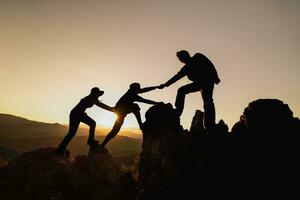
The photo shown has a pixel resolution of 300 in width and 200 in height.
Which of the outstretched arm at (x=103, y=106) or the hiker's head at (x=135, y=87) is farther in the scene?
the outstretched arm at (x=103, y=106)

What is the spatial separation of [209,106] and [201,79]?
1266 mm

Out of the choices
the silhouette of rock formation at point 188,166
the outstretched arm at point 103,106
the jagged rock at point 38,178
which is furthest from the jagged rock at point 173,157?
the jagged rock at point 38,178

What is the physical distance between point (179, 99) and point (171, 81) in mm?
1166

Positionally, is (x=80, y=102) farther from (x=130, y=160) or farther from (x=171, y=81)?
(x=130, y=160)

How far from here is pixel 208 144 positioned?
1383 cm

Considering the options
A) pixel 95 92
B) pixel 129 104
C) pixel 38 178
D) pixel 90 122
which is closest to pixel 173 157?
pixel 129 104

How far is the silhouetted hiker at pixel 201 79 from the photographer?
44.7ft

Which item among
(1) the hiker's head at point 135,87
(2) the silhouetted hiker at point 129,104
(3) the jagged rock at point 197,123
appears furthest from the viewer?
(1) the hiker's head at point 135,87

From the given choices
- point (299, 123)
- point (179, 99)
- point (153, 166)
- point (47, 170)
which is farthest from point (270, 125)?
point (47, 170)

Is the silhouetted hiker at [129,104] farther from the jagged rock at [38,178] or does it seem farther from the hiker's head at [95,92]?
the jagged rock at [38,178]

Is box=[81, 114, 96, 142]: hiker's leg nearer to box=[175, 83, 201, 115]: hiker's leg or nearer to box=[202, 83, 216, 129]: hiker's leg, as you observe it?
box=[175, 83, 201, 115]: hiker's leg

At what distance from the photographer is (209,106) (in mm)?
13742

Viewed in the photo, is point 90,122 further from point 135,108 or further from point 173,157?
point 173,157

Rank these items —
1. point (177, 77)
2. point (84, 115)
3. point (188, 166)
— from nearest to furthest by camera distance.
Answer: point (188, 166), point (177, 77), point (84, 115)
